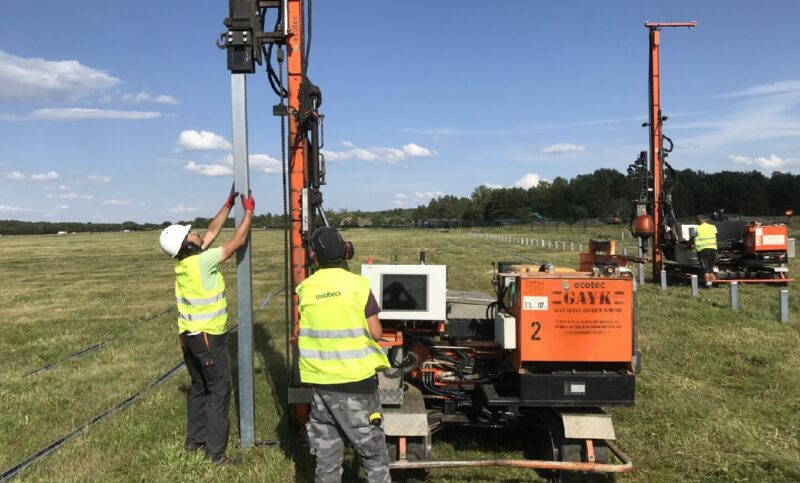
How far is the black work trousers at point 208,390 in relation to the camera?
571 centimetres

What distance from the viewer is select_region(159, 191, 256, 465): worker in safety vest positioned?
5695 millimetres

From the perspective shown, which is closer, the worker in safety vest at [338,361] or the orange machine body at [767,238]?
the worker in safety vest at [338,361]

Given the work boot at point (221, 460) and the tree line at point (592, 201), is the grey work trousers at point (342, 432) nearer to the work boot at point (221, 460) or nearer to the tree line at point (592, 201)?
the work boot at point (221, 460)

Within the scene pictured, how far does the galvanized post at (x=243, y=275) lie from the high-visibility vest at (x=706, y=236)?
629 inches

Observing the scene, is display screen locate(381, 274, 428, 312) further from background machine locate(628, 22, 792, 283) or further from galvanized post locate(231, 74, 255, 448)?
background machine locate(628, 22, 792, 283)

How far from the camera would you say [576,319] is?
5.24 m

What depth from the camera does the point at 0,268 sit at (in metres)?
33.7

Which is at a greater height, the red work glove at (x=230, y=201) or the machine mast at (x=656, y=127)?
the machine mast at (x=656, y=127)

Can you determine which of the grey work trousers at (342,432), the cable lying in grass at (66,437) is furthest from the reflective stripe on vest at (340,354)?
the cable lying in grass at (66,437)

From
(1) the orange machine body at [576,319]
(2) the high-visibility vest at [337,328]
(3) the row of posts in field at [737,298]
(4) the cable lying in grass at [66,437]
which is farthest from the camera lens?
(3) the row of posts in field at [737,298]

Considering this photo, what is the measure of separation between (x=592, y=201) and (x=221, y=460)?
120m

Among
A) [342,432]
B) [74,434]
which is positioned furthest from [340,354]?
[74,434]

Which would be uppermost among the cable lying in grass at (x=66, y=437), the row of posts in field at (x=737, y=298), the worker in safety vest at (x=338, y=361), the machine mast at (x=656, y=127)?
the machine mast at (x=656, y=127)

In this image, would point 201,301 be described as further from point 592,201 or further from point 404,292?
point 592,201
